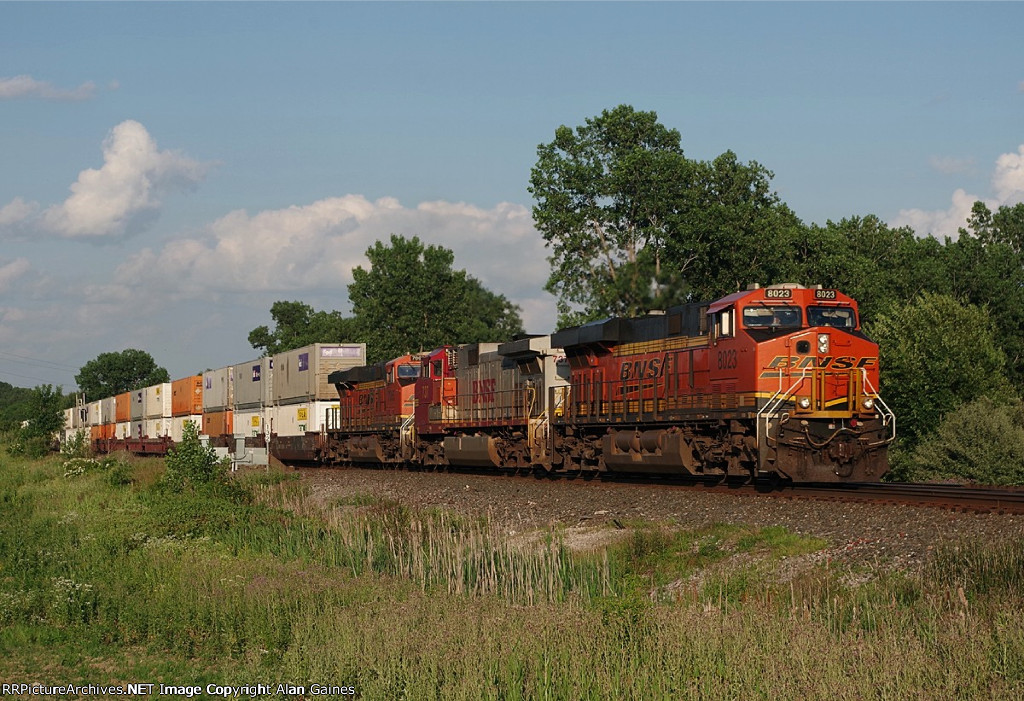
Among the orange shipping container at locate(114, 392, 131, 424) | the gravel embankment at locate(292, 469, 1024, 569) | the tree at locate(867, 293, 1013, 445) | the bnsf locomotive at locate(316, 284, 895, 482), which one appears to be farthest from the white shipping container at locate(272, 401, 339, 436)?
the orange shipping container at locate(114, 392, 131, 424)

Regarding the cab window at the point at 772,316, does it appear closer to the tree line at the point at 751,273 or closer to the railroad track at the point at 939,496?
the railroad track at the point at 939,496

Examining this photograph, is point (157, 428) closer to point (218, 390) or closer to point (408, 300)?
point (218, 390)

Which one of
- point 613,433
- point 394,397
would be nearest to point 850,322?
point 613,433

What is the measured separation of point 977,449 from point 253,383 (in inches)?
1215

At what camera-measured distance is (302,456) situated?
1713 inches

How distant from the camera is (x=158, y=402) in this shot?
6144cm

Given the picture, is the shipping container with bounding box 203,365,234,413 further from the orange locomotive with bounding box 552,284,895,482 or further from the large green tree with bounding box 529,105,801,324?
the orange locomotive with bounding box 552,284,895,482

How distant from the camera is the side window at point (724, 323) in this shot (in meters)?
21.6

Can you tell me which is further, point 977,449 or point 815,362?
point 977,449

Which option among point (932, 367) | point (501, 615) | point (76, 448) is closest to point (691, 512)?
point (501, 615)

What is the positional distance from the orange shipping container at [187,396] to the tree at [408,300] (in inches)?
875

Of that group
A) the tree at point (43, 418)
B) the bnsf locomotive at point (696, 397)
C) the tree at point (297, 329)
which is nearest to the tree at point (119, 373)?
the tree at point (297, 329)

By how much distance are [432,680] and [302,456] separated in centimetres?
3550

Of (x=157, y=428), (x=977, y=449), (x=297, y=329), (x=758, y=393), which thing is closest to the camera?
(x=758, y=393)
